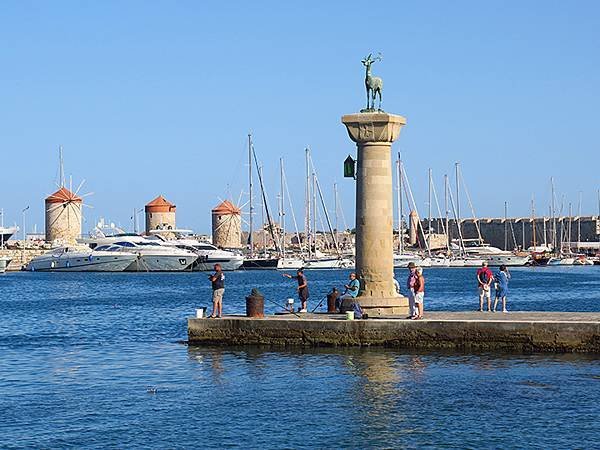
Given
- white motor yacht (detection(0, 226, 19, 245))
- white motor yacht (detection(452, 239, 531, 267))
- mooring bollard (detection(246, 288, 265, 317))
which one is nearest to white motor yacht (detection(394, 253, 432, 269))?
white motor yacht (detection(452, 239, 531, 267))

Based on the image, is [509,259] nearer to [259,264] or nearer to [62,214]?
[259,264]

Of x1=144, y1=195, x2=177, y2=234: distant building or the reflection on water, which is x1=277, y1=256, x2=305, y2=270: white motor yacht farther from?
the reflection on water

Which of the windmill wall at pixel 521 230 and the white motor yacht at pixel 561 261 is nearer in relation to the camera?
the white motor yacht at pixel 561 261

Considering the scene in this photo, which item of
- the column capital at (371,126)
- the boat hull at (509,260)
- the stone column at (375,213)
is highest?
the column capital at (371,126)

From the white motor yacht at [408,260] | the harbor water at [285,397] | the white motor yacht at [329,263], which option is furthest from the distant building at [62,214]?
the harbor water at [285,397]

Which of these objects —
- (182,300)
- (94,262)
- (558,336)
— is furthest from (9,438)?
(94,262)

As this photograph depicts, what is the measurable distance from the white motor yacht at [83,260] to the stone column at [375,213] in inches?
3466

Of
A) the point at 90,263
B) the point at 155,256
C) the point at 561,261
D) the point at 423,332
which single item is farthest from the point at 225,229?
the point at 423,332

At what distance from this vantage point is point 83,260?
120938 millimetres

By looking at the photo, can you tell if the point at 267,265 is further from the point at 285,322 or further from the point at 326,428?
the point at 326,428

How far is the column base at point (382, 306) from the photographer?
3167 cm

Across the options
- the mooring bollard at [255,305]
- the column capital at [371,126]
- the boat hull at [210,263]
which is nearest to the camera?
the mooring bollard at [255,305]

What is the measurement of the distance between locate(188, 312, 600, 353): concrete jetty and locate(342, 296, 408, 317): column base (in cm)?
89

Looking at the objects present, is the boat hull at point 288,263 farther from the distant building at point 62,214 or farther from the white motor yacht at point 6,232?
the white motor yacht at point 6,232
